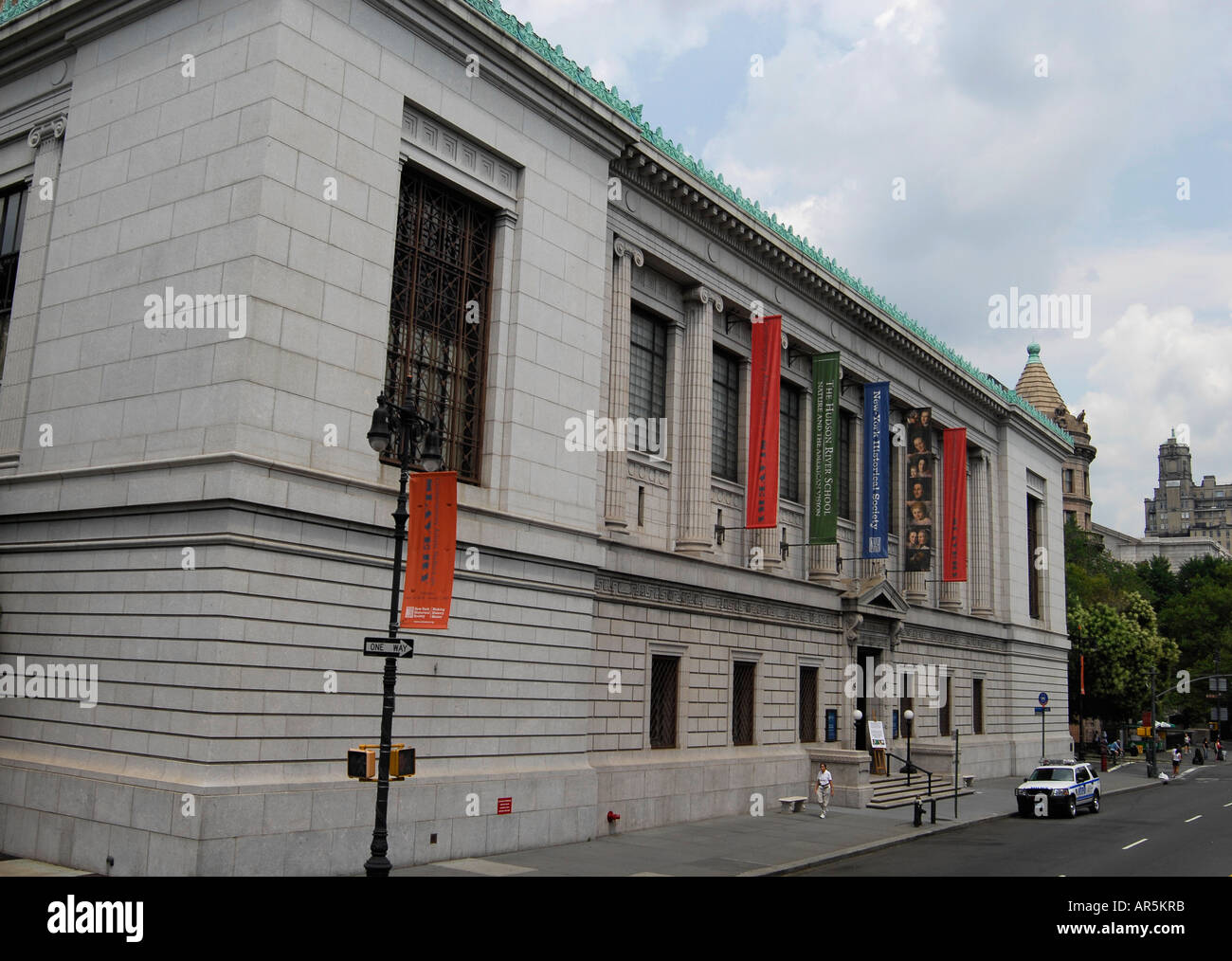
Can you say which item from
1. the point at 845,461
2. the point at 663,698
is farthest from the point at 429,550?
the point at 845,461

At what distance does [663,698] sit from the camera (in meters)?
29.9

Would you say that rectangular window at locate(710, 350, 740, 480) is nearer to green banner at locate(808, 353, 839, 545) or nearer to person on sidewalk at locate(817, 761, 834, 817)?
green banner at locate(808, 353, 839, 545)

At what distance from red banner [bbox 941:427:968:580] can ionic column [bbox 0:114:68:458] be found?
120 ft

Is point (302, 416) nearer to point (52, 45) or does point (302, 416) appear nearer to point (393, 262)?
point (393, 262)

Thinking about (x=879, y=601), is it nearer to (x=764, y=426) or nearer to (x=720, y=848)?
(x=764, y=426)

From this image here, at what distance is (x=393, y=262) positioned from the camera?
22078 millimetres

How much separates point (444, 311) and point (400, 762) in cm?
1150

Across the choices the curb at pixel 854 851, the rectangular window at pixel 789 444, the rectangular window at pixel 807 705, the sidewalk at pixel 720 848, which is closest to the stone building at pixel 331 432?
the sidewalk at pixel 720 848

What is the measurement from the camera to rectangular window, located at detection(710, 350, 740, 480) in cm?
3450

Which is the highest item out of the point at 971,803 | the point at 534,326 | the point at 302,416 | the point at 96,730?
the point at 534,326

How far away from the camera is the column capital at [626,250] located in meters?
29.4

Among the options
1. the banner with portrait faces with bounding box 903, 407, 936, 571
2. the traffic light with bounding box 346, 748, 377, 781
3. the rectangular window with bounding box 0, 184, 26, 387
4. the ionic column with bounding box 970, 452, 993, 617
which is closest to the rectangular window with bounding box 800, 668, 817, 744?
the banner with portrait faces with bounding box 903, 407, 936, 571
